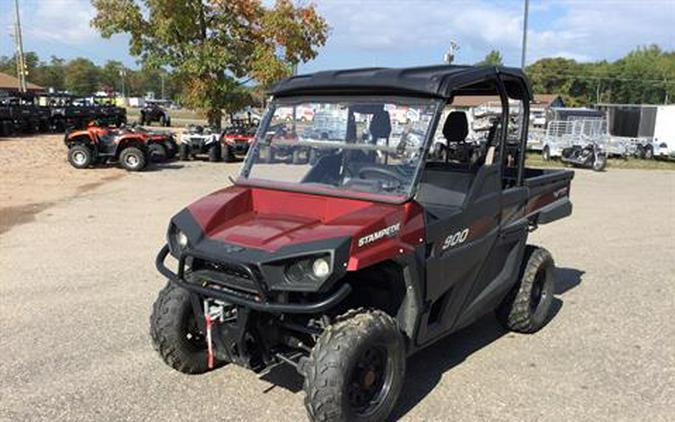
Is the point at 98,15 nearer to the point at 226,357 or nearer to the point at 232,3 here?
the point at 232,3

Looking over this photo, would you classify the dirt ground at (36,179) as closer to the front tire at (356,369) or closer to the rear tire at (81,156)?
the rear tire at (81,156)

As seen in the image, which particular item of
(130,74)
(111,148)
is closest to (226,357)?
(111,148)

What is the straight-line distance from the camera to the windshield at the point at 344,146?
12.9ft

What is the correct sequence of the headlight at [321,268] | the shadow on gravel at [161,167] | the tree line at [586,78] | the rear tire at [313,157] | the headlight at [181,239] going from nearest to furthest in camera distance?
the headlight at [321,268], the headlight at [181,239], the rear tire at [313,157], the shadow on gravel at [161,167], the tree line at [586,78]

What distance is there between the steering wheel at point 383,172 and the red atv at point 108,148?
13.9m

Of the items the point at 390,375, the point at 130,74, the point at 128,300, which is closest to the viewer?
the point at 390,375

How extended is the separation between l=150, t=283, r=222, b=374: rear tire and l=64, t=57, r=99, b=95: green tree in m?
115

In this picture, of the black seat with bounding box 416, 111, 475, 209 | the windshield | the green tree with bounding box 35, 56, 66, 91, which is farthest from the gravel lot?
the green tree with bounding box 35, 56, 66, 91

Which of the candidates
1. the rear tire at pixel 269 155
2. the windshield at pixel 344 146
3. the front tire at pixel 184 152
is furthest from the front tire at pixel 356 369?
the front tire at pixel 184 152

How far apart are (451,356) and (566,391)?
86 cm

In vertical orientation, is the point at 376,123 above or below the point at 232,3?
below

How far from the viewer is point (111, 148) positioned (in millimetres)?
17234

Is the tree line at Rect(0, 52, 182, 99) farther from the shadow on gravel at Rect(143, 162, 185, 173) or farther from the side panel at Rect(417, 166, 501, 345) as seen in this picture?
the side panel at Rect(417, 166, 501, 345)

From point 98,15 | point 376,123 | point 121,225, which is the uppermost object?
point 98,15
